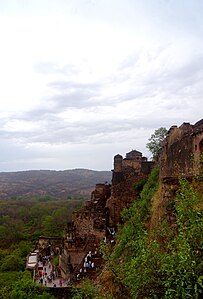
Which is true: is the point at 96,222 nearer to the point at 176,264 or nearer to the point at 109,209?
the point at 109,209

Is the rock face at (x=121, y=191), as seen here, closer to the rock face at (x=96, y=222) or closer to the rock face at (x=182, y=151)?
the rock face at (x=96, y=222)

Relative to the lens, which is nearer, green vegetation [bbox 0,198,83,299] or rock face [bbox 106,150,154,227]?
green vegetation [bbox 0,198,83,299]

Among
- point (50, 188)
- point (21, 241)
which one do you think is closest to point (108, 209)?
point (21, 241)

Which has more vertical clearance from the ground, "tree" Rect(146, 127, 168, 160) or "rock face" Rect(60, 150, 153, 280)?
"tree" Rect(146, 127, 168, 160)

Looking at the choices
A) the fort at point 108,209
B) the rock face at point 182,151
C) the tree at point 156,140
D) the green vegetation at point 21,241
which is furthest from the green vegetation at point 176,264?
the tree at point 156,140

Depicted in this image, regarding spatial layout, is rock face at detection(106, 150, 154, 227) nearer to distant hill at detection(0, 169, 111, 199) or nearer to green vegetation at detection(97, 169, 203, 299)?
green vegetation at detection(97, 169, 203, 299)

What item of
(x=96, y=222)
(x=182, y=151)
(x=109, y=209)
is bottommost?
(x=96, y=222)

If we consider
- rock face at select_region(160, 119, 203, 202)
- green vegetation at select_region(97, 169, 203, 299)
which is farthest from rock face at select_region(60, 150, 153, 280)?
green vegetation at select_region(97, 169, 203, 299)

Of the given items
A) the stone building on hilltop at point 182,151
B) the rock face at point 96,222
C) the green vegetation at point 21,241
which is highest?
the stone building on hilltop at point 182,151

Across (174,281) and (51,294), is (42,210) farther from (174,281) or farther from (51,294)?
(174,281)

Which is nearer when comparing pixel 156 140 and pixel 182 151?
pixel 182 151

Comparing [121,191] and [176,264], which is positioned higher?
[121,191]

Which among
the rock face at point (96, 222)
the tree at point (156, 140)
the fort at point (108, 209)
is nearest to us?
the fort at point (108, 209)

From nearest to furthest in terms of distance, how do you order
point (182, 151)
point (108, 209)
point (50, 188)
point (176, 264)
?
point (176, 264)
point (182, 151)
point (108, 209)
point (50, 188)
